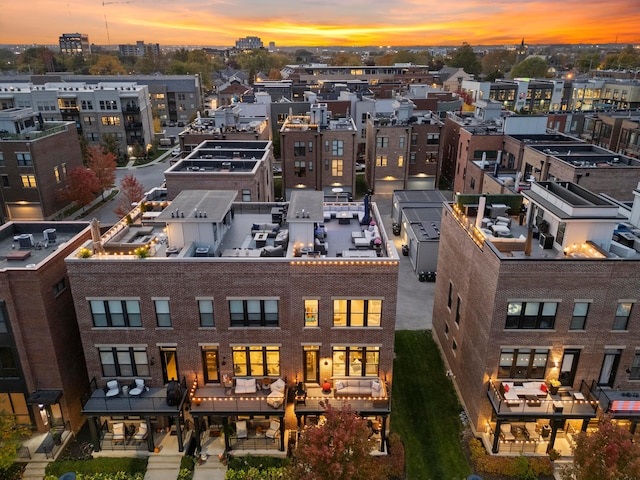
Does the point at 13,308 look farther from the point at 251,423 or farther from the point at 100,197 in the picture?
the point at 100,197

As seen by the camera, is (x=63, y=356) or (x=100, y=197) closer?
(x=63, y=356)

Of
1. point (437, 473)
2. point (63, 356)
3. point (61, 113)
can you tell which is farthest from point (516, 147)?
point (61, 113)

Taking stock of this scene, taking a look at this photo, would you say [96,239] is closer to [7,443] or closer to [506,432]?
[7,443]

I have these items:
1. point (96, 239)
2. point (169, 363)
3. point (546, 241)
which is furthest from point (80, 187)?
point (546, 241)

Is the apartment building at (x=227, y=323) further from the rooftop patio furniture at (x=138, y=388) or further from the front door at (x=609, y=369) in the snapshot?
the front door at (x=609, y=369)

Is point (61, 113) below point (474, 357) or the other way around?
the other way around

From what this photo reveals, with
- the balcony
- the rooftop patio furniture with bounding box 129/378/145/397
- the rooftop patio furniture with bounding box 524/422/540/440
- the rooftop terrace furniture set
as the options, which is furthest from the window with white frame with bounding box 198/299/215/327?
the rooftop patio furniture with bounding box 524/422/540/440
